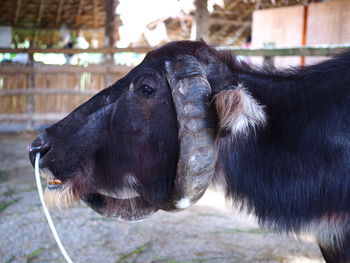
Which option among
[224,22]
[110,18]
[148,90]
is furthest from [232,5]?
[148,90]

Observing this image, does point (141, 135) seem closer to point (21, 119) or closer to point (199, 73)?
point (199, 73)

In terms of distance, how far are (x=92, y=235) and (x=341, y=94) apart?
2977mm

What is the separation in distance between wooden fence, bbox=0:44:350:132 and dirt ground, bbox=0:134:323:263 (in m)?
5.62

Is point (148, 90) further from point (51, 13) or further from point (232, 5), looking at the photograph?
point (51, 13)

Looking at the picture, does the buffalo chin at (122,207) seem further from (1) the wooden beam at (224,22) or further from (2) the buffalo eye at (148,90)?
(1) the wooden beam at (224,22)

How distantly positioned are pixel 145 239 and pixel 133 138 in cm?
239

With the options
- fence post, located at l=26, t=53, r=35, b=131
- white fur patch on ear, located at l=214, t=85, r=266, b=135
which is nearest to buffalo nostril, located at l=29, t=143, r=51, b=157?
white fur patch on ear, located at l=214, t=85, r=266, b=135

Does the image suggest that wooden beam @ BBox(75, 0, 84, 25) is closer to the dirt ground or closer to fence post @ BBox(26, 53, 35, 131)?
fence post @ BBox(26, 53, 35, 131)

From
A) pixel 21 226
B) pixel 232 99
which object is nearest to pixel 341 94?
pixel 232 99

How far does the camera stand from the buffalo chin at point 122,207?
1978 millimetres

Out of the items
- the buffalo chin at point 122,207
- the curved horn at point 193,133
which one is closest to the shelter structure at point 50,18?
the buffalo chin at point 122,207

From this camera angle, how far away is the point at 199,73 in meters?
1.70

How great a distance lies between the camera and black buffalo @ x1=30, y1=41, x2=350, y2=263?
5.36 ft

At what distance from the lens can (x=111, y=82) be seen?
10.5 metres
